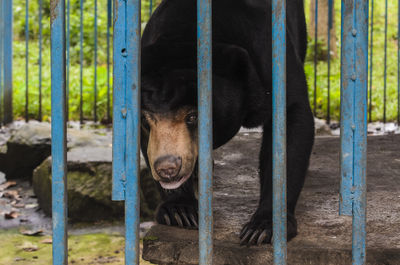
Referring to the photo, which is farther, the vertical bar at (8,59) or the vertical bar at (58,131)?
the vertical bar at (8,59)

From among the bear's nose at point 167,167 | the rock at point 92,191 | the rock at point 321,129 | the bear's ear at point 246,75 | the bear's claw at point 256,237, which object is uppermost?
the bear's ear at point 246,75

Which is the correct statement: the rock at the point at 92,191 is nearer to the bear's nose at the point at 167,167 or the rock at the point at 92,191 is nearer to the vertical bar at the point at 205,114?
the bear's nose at the point at 167,167

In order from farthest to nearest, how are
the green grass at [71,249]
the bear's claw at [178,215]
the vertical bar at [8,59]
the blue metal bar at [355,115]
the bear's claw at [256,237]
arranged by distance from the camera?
the vertical bar at [8,59] → the green grass at [71,249] → the bear's claw at [178,215] → the bear's claw at [256,237] → the blue metal bar at [355,115]

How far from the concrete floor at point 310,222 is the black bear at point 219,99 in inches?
3.6

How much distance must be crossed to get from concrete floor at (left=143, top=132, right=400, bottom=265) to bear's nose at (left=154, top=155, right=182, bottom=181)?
1.03ft

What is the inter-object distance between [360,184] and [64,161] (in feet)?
2.79

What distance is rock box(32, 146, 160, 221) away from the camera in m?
4.60

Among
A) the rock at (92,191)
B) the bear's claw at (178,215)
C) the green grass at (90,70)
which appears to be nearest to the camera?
the bear's claw at (178,215)

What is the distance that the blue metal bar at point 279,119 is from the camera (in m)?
1.66

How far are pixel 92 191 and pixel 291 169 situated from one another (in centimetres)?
245

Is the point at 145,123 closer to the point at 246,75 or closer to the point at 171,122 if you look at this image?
the point at 171,122

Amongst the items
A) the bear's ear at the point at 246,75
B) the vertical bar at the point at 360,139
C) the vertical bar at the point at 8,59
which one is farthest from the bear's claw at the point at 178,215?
the vertical bar at the point at 8,59

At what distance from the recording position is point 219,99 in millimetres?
2533

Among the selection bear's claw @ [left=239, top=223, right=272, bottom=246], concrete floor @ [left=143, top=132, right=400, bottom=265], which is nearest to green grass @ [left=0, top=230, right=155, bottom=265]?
concrete floor @ [left=143, top=132, right=400, bottom=265]
